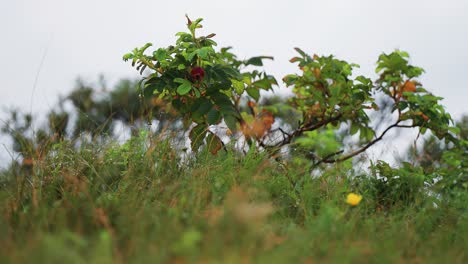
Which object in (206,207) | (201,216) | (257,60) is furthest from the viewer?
(257,60)

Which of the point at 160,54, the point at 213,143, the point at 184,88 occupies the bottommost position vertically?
the point at 213,143

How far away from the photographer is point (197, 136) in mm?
4023

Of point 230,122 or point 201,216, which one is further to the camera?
point 230,122

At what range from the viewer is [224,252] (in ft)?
5.95

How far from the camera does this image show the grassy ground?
189 centimetres

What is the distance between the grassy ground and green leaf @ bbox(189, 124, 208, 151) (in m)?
0.16

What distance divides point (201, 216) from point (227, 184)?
695 mm

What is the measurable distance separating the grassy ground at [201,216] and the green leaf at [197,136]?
0.16m

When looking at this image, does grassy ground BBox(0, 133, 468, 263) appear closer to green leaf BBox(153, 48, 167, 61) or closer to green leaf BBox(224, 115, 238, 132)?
green leaf BBox(224, 115, 238, 132)

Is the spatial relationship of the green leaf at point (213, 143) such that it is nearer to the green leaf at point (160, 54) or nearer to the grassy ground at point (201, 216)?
the grassy ground at point (201, 216)

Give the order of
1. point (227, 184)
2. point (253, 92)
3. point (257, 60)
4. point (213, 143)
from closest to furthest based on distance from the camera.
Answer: point (227, 184)
point (213, 143)
point (257, 60)
point (253, 92)

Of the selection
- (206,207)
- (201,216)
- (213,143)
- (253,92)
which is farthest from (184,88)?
(201,216)

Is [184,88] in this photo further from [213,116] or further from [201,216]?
[201,216]

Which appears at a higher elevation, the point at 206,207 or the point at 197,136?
the point at 197,136
